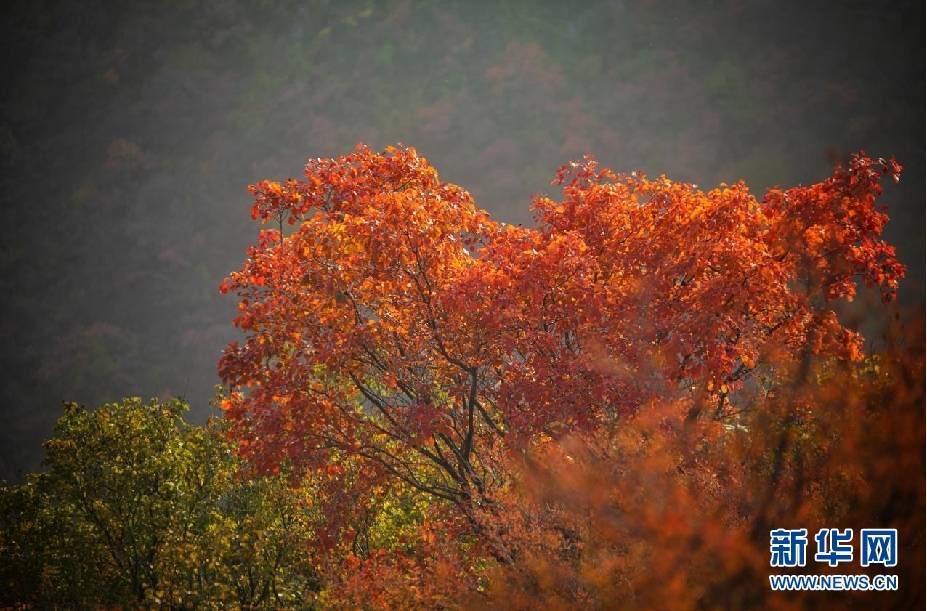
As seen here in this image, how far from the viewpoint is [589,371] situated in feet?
44.9

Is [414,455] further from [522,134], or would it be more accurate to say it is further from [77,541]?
[522,134]

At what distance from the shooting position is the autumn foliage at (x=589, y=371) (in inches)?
396

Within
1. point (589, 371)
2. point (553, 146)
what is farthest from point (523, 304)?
point (553, 146)

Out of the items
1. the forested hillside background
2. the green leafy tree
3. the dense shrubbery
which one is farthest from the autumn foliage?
the forested hillside background

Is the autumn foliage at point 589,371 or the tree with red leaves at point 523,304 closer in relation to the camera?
the autumn foliage at point 589,371

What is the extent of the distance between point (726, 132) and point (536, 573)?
5900 inches

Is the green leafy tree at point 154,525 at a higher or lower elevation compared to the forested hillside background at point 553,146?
lower

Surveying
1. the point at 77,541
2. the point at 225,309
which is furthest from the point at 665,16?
the point at 77,541

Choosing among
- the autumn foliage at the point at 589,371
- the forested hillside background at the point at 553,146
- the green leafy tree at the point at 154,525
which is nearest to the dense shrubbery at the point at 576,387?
the autumn foliage at the point at 589,371

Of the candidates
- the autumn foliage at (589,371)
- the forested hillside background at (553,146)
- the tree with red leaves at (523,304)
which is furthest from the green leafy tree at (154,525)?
the forested hillside background at (553,146)

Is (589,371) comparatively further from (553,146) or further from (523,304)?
(553,146)

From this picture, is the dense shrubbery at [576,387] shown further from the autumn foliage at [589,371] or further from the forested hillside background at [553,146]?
the forested hillside background at [553,146]

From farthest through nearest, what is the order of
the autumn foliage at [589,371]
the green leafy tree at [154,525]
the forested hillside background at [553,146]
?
1. the forested hillside background at [553,146]
2. the green leafy tree at [154,525]
3. the autumn foliage at [589,371]

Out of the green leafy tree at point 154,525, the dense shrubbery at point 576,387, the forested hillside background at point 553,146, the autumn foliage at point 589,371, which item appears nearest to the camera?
the dense shrubbery at point 576,387
